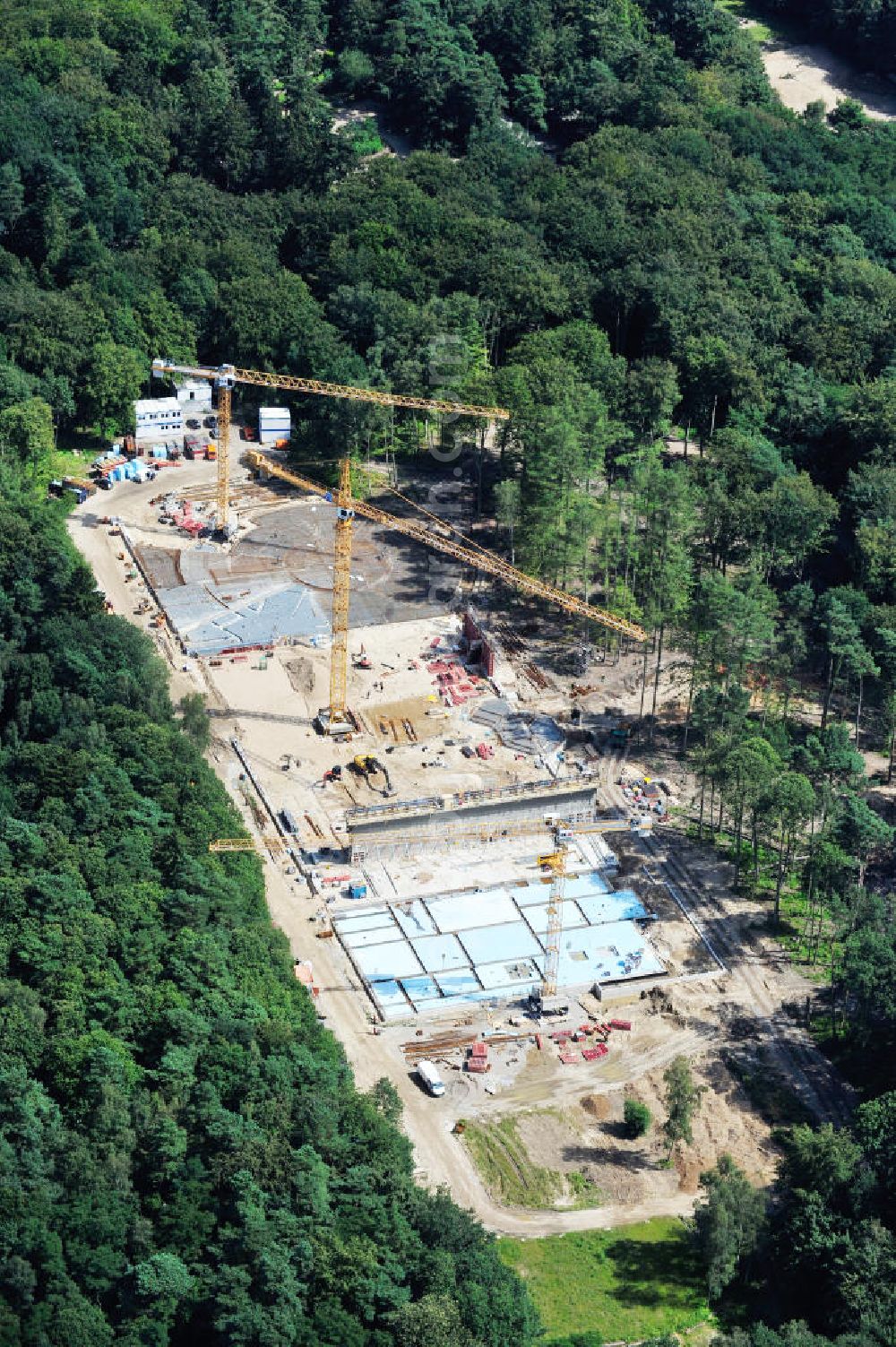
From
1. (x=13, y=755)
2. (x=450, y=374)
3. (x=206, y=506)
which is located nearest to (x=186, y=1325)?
(x=13, y=755)

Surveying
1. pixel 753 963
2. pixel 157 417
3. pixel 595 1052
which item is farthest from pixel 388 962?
pixel 157 417

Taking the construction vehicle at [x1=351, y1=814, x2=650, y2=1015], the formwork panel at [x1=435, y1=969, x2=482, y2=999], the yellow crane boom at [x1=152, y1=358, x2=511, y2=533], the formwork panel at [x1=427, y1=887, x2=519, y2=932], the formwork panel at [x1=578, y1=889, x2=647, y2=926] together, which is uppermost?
the yellow crane boom at [x1=152, y1=358, x2=511, y2=533]

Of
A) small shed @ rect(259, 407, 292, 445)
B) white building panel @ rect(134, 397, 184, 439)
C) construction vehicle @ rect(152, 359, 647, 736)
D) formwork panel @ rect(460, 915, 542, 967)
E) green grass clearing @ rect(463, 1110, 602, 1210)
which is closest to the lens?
green grass clearing @ rect(463, 1110, 602, 1210)

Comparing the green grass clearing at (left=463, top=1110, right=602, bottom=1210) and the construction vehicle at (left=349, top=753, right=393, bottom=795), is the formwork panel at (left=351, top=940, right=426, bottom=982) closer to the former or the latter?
the green grass clearing at (left=463, top=1110, right=602, bottom=1210)

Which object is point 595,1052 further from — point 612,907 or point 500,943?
point 612,907

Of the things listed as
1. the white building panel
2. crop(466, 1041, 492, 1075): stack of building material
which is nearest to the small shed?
the white building panel

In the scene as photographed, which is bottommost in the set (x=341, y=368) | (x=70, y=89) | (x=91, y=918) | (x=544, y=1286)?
(x=544, y=1286)

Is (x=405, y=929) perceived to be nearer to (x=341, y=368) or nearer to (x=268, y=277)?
(x=341, y=368)
